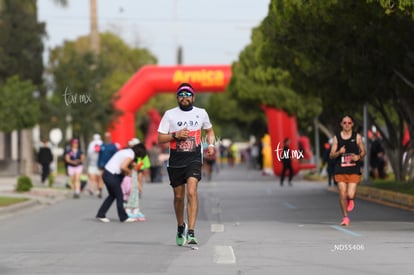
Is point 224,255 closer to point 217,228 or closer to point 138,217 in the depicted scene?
point 217,228

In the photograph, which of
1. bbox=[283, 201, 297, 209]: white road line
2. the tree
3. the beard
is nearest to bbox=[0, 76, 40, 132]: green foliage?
the tree

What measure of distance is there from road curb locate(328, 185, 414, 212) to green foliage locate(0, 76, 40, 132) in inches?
732

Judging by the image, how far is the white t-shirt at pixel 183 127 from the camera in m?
13.9

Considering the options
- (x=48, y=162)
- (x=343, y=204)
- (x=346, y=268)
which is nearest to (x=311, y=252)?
(x=346, y=268)

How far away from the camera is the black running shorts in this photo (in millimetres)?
13969

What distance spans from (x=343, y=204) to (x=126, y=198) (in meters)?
5.67

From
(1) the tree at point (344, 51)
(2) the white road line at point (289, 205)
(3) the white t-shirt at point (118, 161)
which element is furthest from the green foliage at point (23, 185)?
(3) the white t-shirt at point (118, 161)

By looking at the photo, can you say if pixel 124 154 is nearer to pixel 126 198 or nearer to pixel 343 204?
pixel 126 198

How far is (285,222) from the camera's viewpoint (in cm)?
1934

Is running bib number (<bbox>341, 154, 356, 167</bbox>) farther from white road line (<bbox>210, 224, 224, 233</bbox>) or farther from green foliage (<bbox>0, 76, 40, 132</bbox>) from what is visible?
green foliage (<bbox>0, 76, 40, 132</bbox>)

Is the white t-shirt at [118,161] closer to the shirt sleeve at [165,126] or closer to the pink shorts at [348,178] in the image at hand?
the pink shorts at [348,178]

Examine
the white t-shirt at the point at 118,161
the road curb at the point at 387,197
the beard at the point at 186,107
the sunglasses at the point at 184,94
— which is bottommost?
the road curb at the point at 387,197

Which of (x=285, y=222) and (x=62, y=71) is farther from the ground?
(x=62, y=71)

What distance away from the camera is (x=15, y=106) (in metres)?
46.1
